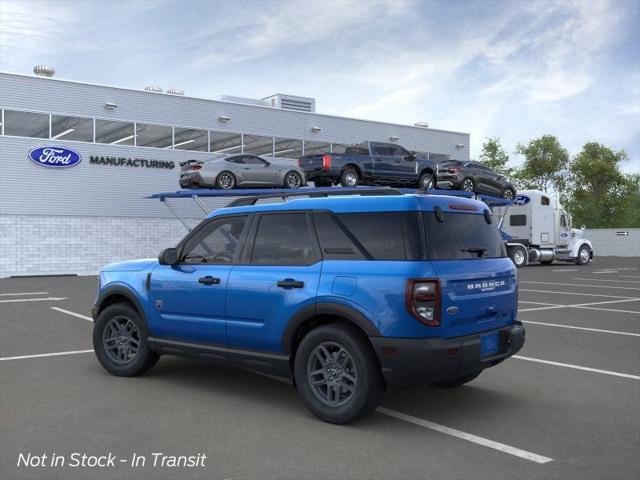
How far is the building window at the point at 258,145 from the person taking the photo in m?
31.9

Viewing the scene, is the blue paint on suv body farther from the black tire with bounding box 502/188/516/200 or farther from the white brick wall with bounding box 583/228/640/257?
the white brick wall with bounding box 583/228/640/257

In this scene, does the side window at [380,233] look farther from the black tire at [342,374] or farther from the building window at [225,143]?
the building window at [225,143]

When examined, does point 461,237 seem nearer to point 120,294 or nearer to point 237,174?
point 120,294

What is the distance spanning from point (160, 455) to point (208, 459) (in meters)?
0.34

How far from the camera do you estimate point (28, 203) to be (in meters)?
26.3

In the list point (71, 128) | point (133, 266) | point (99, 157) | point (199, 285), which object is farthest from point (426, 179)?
point (199, 285)

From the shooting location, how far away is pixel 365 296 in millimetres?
5004

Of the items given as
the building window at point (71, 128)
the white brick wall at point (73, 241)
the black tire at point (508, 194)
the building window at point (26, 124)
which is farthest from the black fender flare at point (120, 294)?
the black tire at point (508, 194)

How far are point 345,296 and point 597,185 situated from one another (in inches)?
2727

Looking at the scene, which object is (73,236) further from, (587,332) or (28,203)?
(587,332)

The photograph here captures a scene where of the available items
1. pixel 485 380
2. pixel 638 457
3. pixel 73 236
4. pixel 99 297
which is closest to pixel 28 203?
pixel 73 236

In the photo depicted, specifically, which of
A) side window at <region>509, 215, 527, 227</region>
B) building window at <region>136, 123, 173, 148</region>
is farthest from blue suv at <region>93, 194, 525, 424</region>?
side window at <region>509, 215, 527, 227</region>

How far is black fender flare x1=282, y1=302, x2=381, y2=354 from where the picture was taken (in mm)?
4973

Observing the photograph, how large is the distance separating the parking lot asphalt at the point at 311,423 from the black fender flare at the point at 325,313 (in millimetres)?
650
